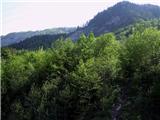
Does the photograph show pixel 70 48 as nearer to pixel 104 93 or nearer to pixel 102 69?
pixel 102 69

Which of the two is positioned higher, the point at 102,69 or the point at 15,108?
the point at 102,69

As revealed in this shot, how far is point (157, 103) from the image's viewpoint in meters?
73.2

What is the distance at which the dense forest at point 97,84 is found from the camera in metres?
74.5

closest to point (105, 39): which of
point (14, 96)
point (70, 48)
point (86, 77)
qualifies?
point (70, 48)

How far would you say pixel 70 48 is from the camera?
96438 millimetres

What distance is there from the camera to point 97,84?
7962 centimetres

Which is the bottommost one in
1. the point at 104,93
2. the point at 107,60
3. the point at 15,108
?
the point at 15,108

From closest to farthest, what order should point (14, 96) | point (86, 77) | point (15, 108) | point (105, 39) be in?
1. point (86, 77)
2. point (15, 108)
3. point (105, 39)
4. point (14, 96)

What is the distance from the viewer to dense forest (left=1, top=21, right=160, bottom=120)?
7450 cm

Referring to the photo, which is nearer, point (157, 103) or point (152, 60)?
point (157, 103)

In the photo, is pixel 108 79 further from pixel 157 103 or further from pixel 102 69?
pixel 157 103

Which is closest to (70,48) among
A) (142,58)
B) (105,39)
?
(105,39)

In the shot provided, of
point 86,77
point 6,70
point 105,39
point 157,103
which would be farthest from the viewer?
point 6,70

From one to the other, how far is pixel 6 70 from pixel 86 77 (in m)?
36.3
